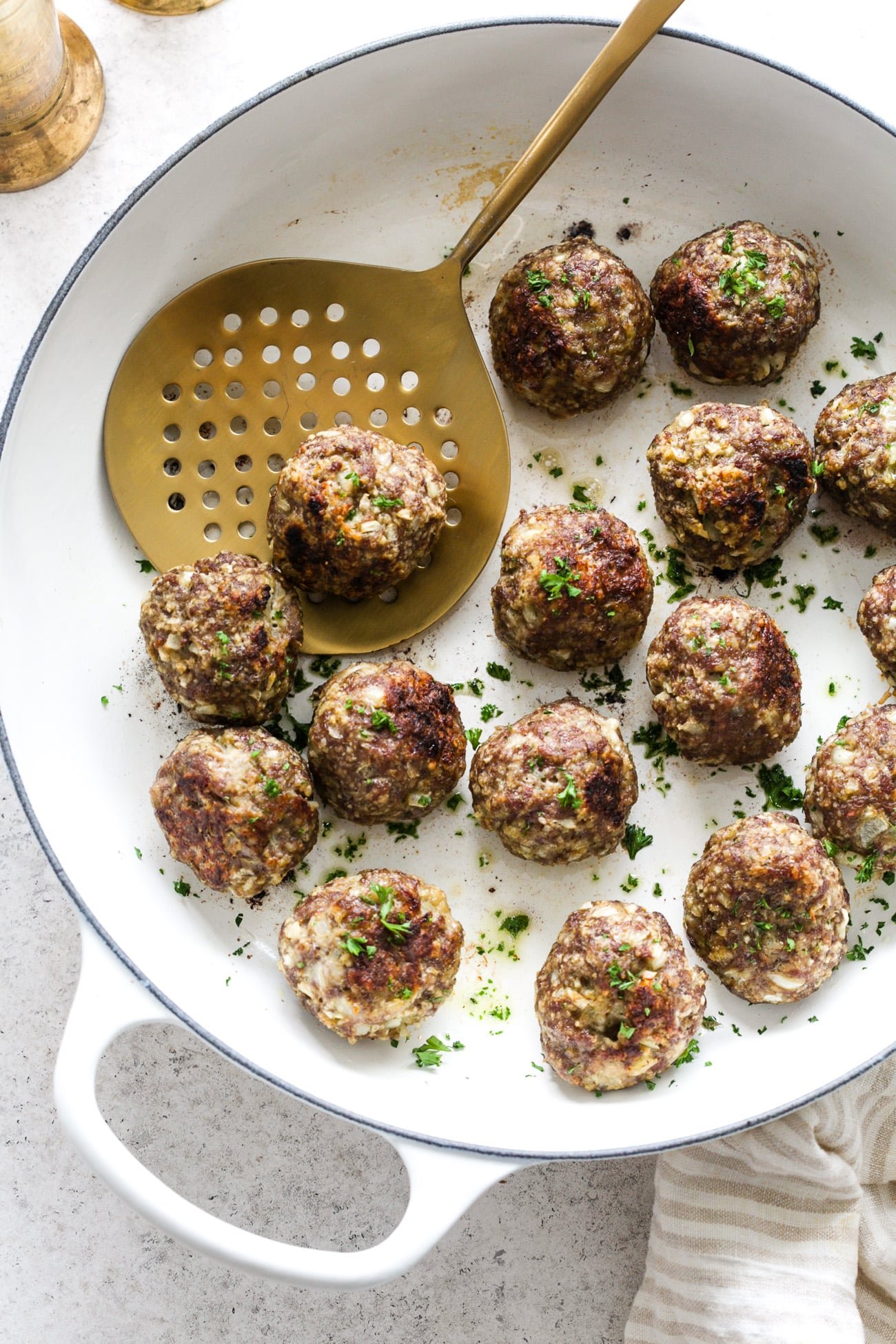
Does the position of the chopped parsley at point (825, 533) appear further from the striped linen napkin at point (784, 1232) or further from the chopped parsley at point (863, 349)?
the striped linen napkin at point (784, 1232)

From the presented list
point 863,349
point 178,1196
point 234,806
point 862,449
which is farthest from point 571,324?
point 178,1196

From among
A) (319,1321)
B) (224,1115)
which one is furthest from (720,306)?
(319,1321)

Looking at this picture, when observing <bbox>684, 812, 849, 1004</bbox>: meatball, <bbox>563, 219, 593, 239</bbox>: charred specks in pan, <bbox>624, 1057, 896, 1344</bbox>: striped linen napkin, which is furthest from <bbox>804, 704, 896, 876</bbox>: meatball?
<bbox>563, 219, 593, 239</bbox>: charred specks in pan

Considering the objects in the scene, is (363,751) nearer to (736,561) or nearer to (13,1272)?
(736,561)

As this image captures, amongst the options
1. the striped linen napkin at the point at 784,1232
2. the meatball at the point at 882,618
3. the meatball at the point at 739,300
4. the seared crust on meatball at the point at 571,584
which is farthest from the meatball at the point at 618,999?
the meatball at the point at 739,300

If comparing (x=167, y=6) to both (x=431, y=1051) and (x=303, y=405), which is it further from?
(x=431, y=1051)
